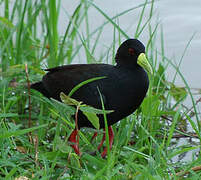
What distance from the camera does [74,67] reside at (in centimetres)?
400

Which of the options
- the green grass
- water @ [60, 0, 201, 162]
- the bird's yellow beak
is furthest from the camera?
water @ [60, 0, 201, 162]

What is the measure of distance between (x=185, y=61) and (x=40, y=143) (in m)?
2.07

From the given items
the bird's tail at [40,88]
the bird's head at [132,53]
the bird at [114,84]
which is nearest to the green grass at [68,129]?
the bird's tail at [40,88]

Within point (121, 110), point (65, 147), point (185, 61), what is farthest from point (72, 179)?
point (185, 61)

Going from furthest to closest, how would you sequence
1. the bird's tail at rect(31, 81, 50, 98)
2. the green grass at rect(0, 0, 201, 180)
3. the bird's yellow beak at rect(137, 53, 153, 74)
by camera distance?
the bird's tail at rect(31, 81, 50, 98)
the bird's yellow beak at rect(137, 53, 153, 74)
the green grass at rect(0, 0, 201, 180)

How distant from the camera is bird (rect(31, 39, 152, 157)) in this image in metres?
3.64

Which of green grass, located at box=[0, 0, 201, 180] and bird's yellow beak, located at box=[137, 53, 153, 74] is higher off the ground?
bird's yellow beak, located at box=[137, 53, 153, 74]

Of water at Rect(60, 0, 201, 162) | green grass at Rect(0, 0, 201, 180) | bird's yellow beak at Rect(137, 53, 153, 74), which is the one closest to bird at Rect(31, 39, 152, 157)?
bird's yellow beak at Rect(137, 53, 153, 74)

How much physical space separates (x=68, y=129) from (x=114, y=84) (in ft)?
1.37

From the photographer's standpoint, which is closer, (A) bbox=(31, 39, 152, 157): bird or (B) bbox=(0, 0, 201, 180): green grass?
(B) bbox=(0, 0, 201, 180): green grass

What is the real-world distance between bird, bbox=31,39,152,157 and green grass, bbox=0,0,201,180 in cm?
15

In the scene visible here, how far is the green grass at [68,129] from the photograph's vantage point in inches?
121

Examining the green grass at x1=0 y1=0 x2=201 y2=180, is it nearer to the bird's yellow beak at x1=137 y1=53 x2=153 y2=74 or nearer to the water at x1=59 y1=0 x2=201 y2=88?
the water at x1=59 y1=0 x2=201 y2=88

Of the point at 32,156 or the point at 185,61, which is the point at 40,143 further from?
the point at 185,61
